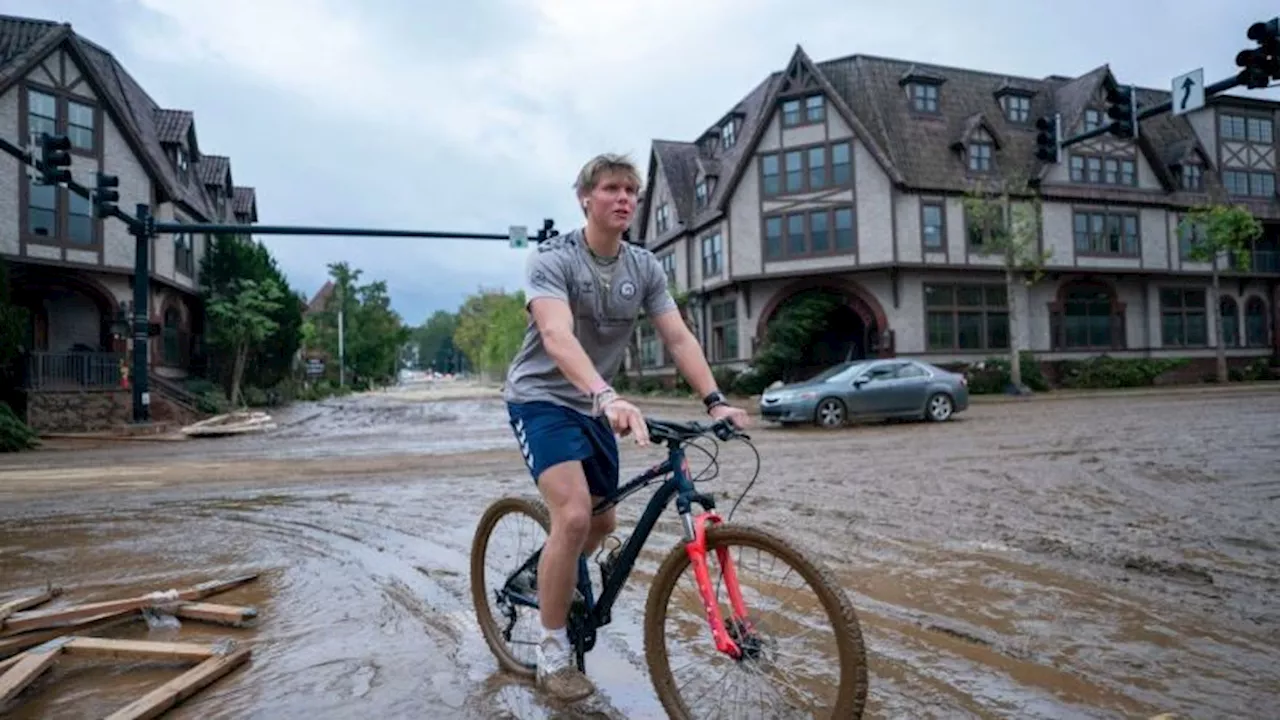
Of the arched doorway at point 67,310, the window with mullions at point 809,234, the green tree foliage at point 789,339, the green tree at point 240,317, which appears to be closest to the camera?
the arched doorway at point 67,310

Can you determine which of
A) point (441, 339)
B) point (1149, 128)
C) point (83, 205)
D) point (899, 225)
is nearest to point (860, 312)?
point (899, 225)

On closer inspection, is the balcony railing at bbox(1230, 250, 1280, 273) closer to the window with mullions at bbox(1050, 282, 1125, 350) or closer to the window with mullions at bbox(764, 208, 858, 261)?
the window with mullions at bbox(1050, 282, 1125, 350)

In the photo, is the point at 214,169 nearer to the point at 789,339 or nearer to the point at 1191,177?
the point at 789,339

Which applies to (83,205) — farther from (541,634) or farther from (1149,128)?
(1149,128)

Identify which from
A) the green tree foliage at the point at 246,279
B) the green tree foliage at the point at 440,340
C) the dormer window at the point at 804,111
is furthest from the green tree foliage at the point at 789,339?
the green tree foliage at the point at 440,340

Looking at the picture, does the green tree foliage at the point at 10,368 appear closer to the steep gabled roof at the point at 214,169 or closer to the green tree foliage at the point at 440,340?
the steep gabled roof at the point at 214,169

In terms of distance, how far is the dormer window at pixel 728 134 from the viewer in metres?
36.8

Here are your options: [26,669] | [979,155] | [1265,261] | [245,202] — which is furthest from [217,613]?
[1265,261]

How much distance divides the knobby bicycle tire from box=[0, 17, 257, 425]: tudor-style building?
22711 millimetres

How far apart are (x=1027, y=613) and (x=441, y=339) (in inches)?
7428

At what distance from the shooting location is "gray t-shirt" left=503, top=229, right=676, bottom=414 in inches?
130

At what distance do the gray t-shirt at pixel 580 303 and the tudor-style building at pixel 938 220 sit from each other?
28289mm

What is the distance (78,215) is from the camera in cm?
2534

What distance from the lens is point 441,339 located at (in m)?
186
